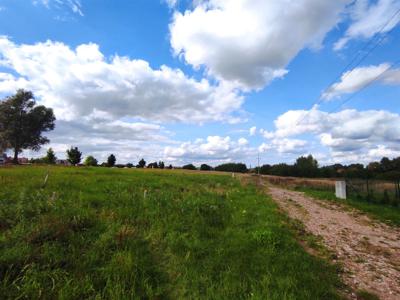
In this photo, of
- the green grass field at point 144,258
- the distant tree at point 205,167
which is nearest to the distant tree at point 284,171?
the distant tree at point 205,167

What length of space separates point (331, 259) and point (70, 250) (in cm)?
561

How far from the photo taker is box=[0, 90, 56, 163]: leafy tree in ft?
154

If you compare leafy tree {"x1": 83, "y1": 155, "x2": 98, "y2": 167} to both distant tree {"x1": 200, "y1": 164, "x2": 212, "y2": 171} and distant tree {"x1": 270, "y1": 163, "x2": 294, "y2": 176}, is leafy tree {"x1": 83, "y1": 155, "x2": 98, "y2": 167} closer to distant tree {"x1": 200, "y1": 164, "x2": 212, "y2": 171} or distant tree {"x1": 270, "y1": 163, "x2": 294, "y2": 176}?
distant tree {"x1": 200, "y1": 164, "x2": 212, "y2": 171}

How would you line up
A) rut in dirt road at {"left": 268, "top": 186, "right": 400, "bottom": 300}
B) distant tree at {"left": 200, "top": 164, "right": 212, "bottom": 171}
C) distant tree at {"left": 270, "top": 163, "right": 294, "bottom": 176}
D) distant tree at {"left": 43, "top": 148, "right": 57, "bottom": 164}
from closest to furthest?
rut in dirt road at {"left": 268, "top": 186, "right": 400, "bottom": 300} < distant tree at {"left": 43, "top": 148, "right": 57, "bottom": 164} < distant tree at {"left": 200, "top": 164, "right": 212, "bottom": 171} < distant tree at {"left": 270, "top": 163, "right": 294, "bottom": 176}

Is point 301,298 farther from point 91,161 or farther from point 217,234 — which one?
point 91,161

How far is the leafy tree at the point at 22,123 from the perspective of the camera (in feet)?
154

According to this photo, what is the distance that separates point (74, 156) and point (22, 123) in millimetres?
15626

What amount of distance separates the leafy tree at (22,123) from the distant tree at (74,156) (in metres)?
9.59

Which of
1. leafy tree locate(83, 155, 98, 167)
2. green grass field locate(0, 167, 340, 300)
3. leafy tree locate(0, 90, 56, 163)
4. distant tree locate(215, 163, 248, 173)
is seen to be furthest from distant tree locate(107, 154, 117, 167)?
green grass field locate(0, 167, 340, 300)

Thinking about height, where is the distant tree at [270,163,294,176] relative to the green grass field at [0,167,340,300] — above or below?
above

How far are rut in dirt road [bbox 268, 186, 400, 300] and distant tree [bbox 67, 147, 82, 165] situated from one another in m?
60.8

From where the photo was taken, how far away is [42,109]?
5194 centimetres

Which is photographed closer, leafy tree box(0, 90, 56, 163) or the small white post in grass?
the small white post in grass

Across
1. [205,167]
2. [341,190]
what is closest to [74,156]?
[205,167]
